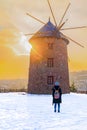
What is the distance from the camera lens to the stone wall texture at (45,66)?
36.2 meters

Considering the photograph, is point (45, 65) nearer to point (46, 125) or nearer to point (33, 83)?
point (33, 83)

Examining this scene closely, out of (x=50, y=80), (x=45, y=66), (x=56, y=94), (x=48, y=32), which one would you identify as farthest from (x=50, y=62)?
(x=56, y=94)

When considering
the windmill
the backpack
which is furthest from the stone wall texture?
the backpack

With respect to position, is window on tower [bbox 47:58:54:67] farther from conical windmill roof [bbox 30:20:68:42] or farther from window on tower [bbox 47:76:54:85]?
conical windmill roof [bbox 30:20:68:42]

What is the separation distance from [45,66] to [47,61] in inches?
31.8

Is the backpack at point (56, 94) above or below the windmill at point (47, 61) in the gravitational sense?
below

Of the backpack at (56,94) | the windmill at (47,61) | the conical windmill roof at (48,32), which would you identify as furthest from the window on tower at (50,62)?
the backpack at (56,94)

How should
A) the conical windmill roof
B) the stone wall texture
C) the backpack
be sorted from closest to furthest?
the backpack → the stone wall texture → the conical windmill roof

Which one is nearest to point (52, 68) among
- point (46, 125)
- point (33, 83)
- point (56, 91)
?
point (33, 83)

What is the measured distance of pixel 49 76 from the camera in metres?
36.4

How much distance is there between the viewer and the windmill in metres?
36.2

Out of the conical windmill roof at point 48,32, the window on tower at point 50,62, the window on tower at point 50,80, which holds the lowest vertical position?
the window on tower at point 50,80

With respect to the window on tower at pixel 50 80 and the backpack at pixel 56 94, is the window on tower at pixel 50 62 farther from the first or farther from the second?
the backpack at pixel 56 94

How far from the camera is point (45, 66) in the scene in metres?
36.5
